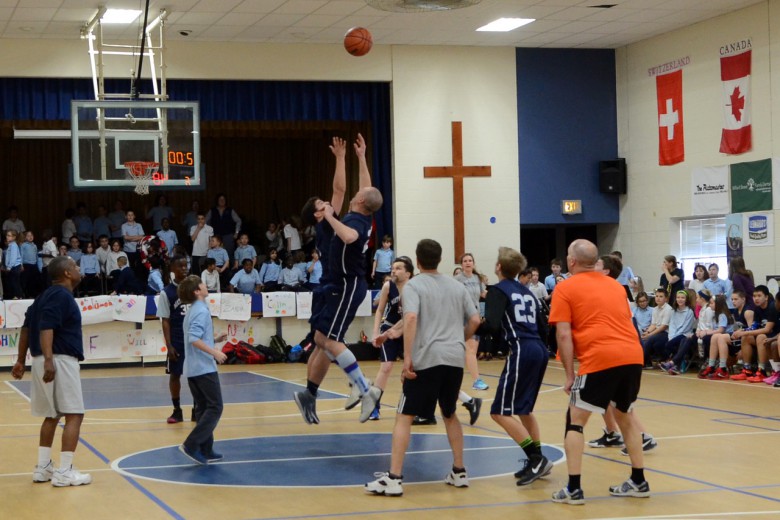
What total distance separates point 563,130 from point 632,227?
2.57m

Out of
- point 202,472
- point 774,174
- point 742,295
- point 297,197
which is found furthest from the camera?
point 297,197

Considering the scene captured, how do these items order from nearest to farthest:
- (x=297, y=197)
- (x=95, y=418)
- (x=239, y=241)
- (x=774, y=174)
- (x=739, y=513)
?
(x=739, y=513) → (x=95, y=418) → (x=774, y=174) → (x=239, y=241) → (x=297, y=197)

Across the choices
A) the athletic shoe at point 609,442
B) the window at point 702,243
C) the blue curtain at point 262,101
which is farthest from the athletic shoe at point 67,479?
the window at point 702,243

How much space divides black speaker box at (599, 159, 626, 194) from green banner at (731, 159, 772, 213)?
11.2ft

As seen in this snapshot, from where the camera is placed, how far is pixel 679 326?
16250mm

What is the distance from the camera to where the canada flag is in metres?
19.0

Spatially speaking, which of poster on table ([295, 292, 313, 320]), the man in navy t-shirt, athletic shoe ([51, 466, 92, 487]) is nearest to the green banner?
poster on table ([295, 292, 313, 320])

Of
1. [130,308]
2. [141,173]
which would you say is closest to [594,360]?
[141,173]

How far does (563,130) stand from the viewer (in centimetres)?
2266

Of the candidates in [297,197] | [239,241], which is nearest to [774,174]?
[239,241]

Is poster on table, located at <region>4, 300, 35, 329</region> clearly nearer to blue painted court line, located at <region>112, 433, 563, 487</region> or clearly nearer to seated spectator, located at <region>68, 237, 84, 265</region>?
seated spectator, located at <region>68, 237, 84, 265</region>

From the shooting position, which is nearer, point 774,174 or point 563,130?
point 774,174

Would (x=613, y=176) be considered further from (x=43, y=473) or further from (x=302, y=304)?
(x=43, y=473)

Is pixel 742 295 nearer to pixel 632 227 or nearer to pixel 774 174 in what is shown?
pixel 774 174
